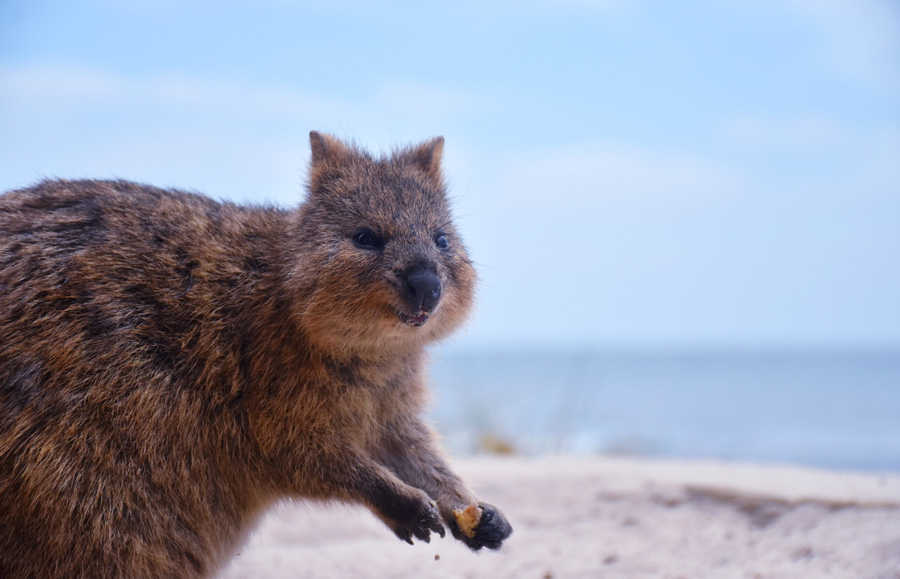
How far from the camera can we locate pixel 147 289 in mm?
4328

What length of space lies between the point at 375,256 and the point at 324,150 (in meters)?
1.02

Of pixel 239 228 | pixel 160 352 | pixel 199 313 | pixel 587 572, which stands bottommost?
pixel 587 572

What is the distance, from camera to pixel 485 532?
449 centimetres

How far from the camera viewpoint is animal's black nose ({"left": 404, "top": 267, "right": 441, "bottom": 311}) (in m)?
4.11

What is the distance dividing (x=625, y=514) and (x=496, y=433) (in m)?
4.57

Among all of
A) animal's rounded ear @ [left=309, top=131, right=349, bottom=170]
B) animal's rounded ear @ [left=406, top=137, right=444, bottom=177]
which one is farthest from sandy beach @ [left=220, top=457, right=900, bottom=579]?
animal's rounded ear @ [left=406, top=137, right=444, bottom=177]

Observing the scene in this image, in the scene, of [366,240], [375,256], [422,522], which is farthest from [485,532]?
[366,240]

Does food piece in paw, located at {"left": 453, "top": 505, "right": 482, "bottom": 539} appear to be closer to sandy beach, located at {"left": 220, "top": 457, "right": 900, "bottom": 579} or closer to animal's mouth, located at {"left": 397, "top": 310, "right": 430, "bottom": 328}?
sandy beach, located at {"left": 220, "top": 457, "right": 900, "bottom": 579}

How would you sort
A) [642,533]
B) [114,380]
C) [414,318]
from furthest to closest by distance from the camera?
[642,533] → [414,318] → [114,380]

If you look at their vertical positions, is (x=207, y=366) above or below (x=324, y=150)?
below

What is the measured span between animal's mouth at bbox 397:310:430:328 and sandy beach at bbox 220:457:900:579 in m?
1.16

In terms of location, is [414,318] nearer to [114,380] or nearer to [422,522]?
[422,522]

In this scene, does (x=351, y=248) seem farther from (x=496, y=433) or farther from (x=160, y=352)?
(x=496, y=433)

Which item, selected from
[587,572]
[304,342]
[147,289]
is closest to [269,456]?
[304,342]
